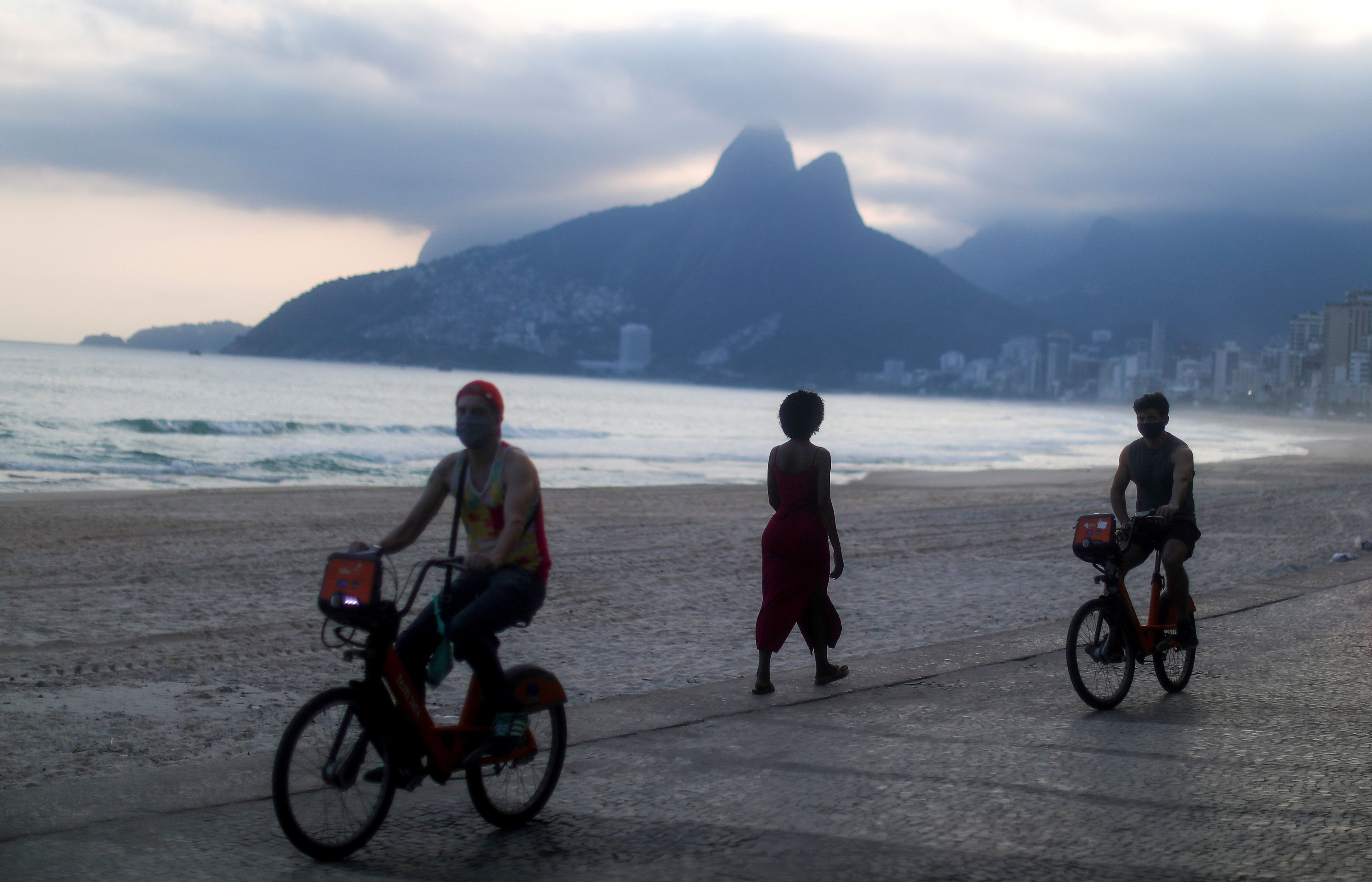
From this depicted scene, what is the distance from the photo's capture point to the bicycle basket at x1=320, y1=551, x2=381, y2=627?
3270 millimetres

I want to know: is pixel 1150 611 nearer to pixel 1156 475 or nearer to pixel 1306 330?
pixel 1156 475

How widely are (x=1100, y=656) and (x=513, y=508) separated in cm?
323

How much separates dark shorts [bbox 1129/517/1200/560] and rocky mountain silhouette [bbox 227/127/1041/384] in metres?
161

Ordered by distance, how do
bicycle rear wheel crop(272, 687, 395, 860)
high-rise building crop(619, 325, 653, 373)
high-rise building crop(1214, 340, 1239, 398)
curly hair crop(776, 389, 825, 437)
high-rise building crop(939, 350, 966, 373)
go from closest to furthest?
1. bicycle rear wheel crop(272, 687, 395, 860)
2. curly hair crop(776, 389, 825, 437)
3. high-rise building crop(1214, 340, 1239, 398)
4. high-rise building crop(939, 350, 966, 373)
5. high-rise building crop(619, 325, 653, 373)

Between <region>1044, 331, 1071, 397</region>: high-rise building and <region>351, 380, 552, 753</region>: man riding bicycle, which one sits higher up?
<region>1044, 331, 1071, 397</region>: high-rise building


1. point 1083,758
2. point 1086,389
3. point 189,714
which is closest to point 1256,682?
point 1083,758

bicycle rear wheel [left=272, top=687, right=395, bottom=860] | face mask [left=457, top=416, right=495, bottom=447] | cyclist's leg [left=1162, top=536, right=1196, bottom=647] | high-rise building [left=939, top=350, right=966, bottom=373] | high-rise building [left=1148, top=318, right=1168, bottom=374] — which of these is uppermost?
high-rise building [left=1148, top=318, right=1168, bottom=374]

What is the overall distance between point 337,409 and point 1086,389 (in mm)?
143863

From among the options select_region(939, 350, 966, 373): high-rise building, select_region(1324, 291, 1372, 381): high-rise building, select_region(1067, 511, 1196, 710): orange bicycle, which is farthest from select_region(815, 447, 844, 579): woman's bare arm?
select_region(939, 350, 966, 373): high-rise building

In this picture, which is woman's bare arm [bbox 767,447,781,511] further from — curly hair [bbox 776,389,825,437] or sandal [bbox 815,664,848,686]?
sandal [bbox 815,664,848,686]

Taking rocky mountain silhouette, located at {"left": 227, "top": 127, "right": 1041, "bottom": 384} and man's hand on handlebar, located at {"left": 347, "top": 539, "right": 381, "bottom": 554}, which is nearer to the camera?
man's hand on handlebar, located at {"left": 347, "top": 539, "right": 381, "bottom": 554}

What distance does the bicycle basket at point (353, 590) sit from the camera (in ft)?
10.7

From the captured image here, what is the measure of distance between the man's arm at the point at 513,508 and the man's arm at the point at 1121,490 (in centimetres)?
331

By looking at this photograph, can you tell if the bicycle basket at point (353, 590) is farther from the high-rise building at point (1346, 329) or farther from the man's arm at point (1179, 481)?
the high-rise building at point (1346, 329)
